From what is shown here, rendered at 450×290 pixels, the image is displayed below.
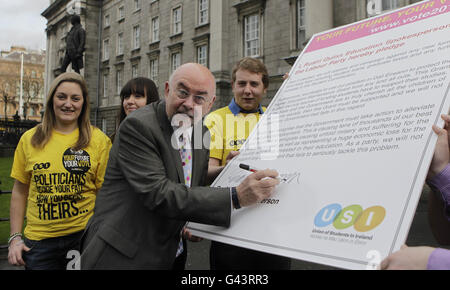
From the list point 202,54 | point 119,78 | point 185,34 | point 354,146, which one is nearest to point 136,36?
point 119,78

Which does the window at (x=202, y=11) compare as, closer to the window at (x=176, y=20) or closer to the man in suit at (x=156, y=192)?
the window at (x=176, y=20)

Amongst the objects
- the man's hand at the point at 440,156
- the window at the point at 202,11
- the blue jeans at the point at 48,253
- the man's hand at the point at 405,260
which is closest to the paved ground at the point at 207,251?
the blue jeans at the point at 48,253

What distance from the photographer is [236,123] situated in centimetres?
256

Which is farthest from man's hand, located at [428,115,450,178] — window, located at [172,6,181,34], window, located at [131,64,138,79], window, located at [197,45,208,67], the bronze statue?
window, located at [131,64,138,79]

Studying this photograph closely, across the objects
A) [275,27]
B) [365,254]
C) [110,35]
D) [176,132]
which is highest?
[110,35]

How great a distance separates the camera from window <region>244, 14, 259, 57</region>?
63.7 ft

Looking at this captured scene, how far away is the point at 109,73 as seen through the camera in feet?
113

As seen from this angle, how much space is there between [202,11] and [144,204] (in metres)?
24.6

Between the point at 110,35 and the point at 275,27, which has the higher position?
the point at 110,35

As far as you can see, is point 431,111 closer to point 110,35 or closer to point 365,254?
point 365,254

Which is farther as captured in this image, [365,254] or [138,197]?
[138,197]

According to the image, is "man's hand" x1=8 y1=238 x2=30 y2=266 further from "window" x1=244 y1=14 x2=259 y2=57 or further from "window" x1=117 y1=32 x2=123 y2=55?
"window" x1=117 y1=32 x2=123 y2=55

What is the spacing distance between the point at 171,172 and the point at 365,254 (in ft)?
2.99

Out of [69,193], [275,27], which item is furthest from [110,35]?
[69,193]
